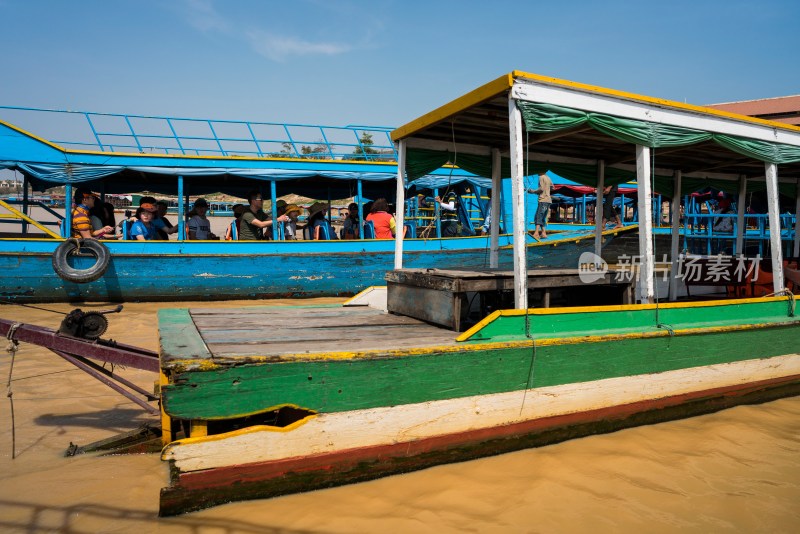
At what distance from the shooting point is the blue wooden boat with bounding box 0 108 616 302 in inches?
378

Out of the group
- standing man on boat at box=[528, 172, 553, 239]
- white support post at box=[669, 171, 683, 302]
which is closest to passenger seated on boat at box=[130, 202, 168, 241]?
standing man on boat at box=[528, 172, 553, 239]

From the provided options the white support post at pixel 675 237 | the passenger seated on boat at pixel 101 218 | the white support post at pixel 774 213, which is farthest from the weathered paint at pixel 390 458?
the passenger seated on boat at pixel 101 218

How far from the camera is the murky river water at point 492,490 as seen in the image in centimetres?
283

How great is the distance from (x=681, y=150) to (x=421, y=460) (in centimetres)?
428

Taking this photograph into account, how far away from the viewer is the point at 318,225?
37.5 feet

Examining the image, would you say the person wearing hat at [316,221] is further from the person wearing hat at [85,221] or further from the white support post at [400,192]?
the white support post at [400,192]

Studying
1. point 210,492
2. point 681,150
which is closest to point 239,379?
point 210,492

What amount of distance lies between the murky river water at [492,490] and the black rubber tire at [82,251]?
5.55m

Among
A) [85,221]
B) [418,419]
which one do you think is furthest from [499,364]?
[85,221]

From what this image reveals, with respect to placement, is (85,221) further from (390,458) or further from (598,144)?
(390,458)

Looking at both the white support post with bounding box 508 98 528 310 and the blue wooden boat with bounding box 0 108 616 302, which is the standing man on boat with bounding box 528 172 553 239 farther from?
the white support post with bounding box 508 98 528 310

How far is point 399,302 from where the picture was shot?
467 centimetres

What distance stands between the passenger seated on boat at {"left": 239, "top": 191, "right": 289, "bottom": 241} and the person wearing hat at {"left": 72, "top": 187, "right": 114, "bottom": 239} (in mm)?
2504

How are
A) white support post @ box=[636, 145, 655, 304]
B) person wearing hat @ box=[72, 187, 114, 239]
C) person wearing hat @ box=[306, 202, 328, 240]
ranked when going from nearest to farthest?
white support post @ box=[636, 145, 655, 304] < person wearing hat @ box=[72, 187, 114, 239] < person wearing hat @ box=[306, 202, 328, 240]
